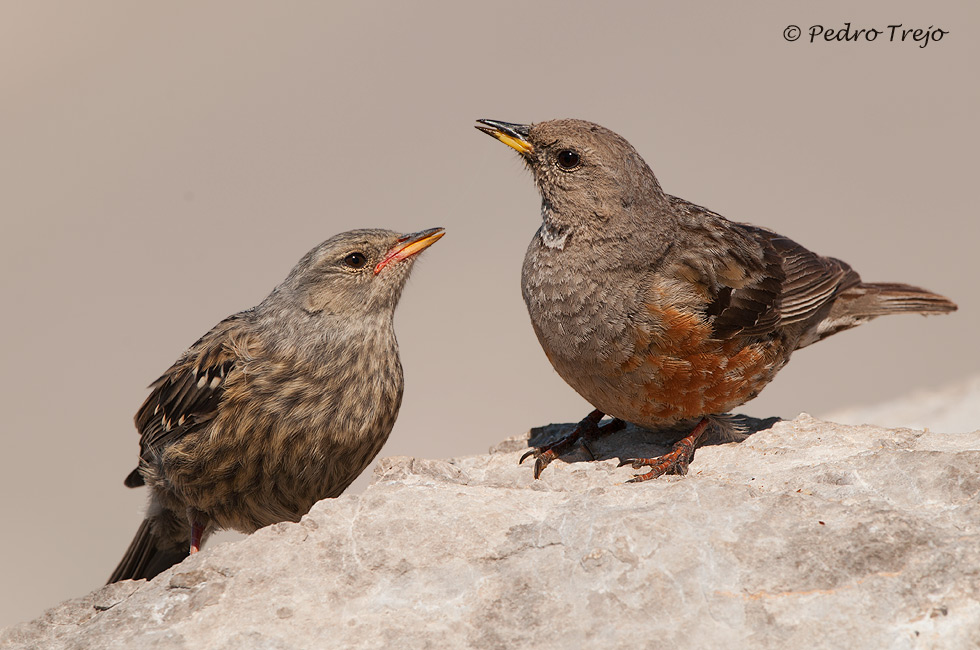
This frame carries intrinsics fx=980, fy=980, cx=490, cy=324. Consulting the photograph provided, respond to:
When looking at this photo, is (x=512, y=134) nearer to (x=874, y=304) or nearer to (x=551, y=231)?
(x=551, y=231)

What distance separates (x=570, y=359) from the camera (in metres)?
6.07

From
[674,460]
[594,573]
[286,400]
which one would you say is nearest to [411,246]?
[286,400]

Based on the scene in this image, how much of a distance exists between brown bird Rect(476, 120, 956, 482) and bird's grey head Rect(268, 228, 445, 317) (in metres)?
0.82

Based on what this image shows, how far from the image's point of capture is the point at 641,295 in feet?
19.7

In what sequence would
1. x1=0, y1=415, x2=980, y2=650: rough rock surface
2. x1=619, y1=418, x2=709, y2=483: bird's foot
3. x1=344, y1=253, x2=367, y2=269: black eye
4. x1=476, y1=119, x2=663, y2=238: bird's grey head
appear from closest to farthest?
x1=0, y1=415, x2=980, y2=650: rough rock surface → x1=619, y1=418, x2=709, y2=483: bird's foot → x1=476, y1=119, x2=663, y2=238: bird's grey head → x1=344, y1=253, x2=367, y2=269: black eye

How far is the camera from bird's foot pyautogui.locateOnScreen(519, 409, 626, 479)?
250 inches

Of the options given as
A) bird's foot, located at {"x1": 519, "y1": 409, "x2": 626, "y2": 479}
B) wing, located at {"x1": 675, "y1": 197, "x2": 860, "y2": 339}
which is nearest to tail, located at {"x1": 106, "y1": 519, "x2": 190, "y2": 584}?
bird's foot, located at {"x1": 519, "y1": 409, "x2": 626, "y2": 479}

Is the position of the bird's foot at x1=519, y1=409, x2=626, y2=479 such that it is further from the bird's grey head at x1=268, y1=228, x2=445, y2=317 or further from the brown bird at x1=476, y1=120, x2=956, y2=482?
the bird's grey head at x1=268, y1=228, x2=445, y2=317

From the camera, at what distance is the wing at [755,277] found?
245 inches

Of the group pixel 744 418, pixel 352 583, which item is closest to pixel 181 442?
→ pixel 352 583

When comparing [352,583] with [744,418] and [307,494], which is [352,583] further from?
[744,418]

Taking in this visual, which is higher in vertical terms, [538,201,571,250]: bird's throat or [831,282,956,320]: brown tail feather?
[538,201,571,250]: bird's throat

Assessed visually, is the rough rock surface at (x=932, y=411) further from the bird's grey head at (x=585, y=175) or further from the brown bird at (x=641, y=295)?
the bird's grey head at (x=585, y=175)

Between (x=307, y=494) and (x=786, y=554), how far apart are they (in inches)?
122
